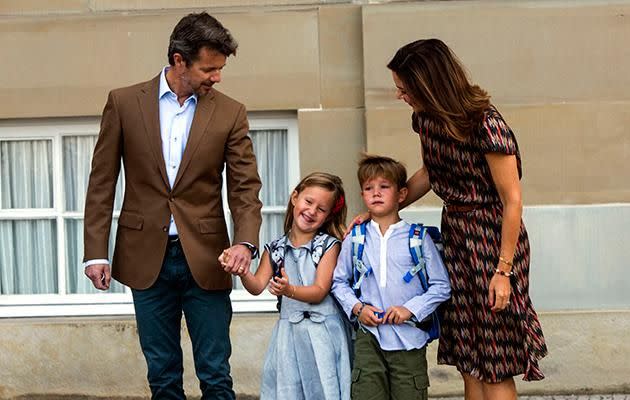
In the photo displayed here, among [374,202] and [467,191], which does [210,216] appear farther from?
[467,191]

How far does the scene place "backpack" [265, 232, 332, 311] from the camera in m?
5.09

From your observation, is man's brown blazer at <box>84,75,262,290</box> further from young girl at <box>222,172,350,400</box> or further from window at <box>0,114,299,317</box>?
window at <box>0,114,299,317</box>

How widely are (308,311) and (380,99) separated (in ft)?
6.44

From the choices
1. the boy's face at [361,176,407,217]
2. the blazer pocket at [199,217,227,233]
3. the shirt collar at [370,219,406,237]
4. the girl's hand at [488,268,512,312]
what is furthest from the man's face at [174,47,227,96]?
the girl's hand at [488,268,512,312]

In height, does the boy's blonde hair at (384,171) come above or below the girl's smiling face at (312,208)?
above

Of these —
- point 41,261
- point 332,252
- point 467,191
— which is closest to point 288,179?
point 41,261

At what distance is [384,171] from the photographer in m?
5.02

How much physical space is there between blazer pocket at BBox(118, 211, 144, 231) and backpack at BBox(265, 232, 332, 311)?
0.56m

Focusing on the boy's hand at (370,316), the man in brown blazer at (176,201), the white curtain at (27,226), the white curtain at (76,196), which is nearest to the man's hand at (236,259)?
the man in brown blazer at (176,201)

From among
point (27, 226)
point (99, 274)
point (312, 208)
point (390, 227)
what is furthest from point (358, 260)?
point (27, 226)

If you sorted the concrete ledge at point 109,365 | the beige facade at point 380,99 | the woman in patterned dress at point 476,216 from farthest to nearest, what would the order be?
1. the concrete ledge at point 109,365
2. the beige facade at point 380,99
3. the woman in patterned dress at point 476,216

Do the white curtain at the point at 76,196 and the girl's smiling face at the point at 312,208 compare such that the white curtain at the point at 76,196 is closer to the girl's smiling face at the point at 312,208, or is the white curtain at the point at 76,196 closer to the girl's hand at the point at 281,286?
the girl's smiling face at the point at 312,208

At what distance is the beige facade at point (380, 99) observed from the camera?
6.63 m

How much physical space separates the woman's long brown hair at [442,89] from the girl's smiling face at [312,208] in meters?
0.65
